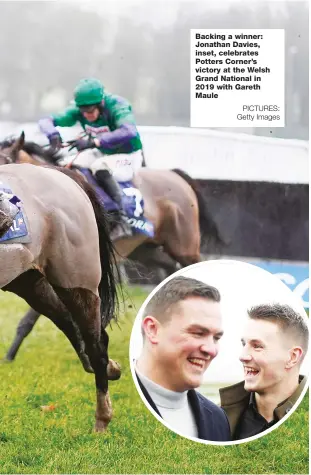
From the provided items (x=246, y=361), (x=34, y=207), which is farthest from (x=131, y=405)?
(x=34, y=207)

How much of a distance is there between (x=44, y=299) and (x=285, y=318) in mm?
1277

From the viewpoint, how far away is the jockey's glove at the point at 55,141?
4.26 m

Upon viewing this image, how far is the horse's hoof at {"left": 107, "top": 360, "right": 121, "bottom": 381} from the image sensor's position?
420 centimetres

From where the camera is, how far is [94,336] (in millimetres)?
3988

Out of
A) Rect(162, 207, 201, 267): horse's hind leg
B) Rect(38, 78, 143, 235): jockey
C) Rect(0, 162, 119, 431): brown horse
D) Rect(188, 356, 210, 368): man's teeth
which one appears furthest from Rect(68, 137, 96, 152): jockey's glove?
Rect(188, 356, 210, 368): man's teeth

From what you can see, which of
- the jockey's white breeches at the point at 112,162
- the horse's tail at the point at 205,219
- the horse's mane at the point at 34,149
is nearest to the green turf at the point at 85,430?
the horse's tail at the point at 205,219

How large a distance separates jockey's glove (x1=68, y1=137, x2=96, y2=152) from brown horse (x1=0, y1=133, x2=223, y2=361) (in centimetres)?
14

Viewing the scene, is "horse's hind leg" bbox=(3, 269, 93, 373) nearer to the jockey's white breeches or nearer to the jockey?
the jockey

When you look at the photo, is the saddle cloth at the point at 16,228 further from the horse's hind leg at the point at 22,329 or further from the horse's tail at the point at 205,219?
the horse's tail at the point at 205,219

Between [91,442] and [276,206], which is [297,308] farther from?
[91,442]

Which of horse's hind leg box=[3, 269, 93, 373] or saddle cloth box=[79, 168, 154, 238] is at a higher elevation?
saddle cloth box=[79, 168, 154, 238]

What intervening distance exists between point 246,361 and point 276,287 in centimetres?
43

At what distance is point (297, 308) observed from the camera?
399 cm

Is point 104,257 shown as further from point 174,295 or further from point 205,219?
point 205,219
